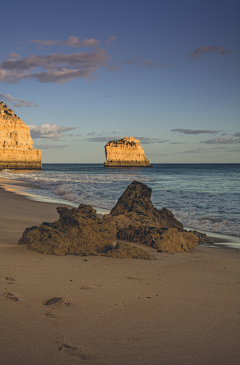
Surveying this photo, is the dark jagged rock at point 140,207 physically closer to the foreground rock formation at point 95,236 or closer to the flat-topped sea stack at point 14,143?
the foreground rock formation at point 95,236

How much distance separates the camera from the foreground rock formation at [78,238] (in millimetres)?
4484

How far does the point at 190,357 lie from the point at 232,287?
1.70 meters

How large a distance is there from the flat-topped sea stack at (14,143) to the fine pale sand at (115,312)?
197 ft

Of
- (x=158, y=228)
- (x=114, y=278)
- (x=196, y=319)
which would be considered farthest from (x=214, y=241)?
(x=196, y=319)

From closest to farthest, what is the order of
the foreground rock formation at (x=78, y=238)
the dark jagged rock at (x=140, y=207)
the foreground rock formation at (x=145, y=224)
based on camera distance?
the foreground rock formation at (x=78, y=238) < the foreground rock formation at (x=145, y=224) < the dark jagged rock at (x=140, y=207)

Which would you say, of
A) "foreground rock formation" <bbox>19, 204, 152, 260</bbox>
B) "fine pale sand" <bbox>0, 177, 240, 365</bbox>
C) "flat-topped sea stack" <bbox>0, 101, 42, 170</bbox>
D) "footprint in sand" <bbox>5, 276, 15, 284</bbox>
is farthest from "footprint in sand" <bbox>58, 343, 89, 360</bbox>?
"flat-topped sea stack" <bbox>0, 101, 42, 170</bbox>

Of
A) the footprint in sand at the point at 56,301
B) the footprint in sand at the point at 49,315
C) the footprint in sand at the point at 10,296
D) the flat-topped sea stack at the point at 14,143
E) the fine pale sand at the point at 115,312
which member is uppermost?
the flat-topped sea stack at the point at 14,143

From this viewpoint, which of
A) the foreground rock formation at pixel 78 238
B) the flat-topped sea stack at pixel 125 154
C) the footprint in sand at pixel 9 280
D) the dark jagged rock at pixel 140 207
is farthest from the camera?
the flat-topped sea stack at pixel 125 154

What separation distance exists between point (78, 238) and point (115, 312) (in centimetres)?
229

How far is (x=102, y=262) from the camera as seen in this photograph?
4109 mm

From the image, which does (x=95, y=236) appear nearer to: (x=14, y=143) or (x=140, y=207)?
(x=140, y=207)

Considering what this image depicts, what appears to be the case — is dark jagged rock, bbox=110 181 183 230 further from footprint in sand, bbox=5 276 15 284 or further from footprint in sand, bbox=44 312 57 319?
footprint in sand, bbox=44 312 57 319

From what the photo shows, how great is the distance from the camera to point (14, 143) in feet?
197

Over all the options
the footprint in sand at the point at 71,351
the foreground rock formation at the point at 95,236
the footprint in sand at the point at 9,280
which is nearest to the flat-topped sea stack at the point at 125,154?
the foreground rock formation at the point at 95,236
